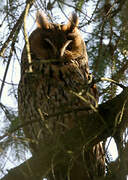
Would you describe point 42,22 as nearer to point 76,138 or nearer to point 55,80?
point 55,80

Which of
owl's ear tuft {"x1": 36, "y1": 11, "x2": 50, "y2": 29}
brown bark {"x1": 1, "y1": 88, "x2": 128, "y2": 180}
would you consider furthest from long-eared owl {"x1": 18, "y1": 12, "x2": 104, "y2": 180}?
brown bark {"x1": 1, "y1": 88, "x2": 128, "y2": 180}

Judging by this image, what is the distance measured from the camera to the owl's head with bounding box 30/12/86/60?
3.97 metres

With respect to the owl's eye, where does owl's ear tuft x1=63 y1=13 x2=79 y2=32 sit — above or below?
above

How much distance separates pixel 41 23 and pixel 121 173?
249 centimetres

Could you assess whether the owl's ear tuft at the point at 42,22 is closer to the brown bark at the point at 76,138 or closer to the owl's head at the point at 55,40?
the owl's head at the point at 55,40

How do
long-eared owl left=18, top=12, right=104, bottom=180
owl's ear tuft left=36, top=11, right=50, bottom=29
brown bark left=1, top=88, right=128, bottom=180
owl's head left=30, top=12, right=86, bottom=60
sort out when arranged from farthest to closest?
owl's ear tuft left=36, top=11, right=50, bottom=29
owl's head left=30, top=12, right=86, bottom=60
long-eared owl left=18, top=12, right=104, bottom=180
brown bark left=1, top=88, right=128, bottom=180

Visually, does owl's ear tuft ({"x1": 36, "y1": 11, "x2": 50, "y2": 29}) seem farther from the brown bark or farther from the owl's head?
the brown bark

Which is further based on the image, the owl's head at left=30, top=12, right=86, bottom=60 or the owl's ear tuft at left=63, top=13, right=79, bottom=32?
the owl's ear tuft at left=63, top=13, right=79, bottom=32

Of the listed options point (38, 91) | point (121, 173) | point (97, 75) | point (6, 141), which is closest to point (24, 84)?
point (38, 91)

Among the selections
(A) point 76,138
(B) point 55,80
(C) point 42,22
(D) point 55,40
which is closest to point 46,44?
(D) point 55,40

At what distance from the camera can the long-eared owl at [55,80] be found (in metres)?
3.59

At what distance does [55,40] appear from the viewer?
395 centimetres

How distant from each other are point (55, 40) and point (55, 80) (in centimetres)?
48

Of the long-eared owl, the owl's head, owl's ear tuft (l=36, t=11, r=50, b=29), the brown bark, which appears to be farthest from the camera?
owl's ear tuft (l=36, t=11, r=50, b=29)
